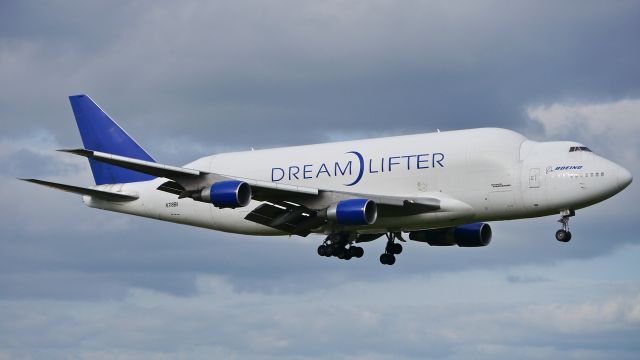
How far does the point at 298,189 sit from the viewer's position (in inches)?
2199

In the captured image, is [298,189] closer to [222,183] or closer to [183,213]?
[222,183]

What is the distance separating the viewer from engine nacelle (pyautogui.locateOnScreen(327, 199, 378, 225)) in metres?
54.6

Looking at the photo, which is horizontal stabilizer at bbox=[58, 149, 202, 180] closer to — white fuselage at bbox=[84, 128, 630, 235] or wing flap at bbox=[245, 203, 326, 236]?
wing flap at bbox=[245, 203, 326, 236]

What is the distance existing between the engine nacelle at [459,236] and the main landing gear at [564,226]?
25.0 ft

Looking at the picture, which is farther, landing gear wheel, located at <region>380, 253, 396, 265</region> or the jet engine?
landing gear wheel, located at <region>380, 253, 396, 265</region>

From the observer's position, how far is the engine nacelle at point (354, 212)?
5459cm

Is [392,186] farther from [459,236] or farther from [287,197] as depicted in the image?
[459,236]

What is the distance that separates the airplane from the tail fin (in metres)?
2.98

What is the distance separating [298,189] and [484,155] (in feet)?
28.2

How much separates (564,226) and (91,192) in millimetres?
23761

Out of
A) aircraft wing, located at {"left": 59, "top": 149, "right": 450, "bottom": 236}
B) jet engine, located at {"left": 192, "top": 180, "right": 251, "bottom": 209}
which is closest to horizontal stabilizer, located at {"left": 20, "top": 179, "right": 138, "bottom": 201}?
aircraft wing, located at {"left": 59, "top": 149, "right": 450, "bottom": 236}

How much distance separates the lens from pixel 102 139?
67562 millimetres

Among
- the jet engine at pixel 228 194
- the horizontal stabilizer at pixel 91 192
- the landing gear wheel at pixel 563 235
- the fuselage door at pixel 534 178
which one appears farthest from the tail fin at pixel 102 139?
the landing gear wheel at pixel 563 235

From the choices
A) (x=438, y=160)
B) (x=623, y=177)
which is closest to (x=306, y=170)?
(x=438, y=160)
